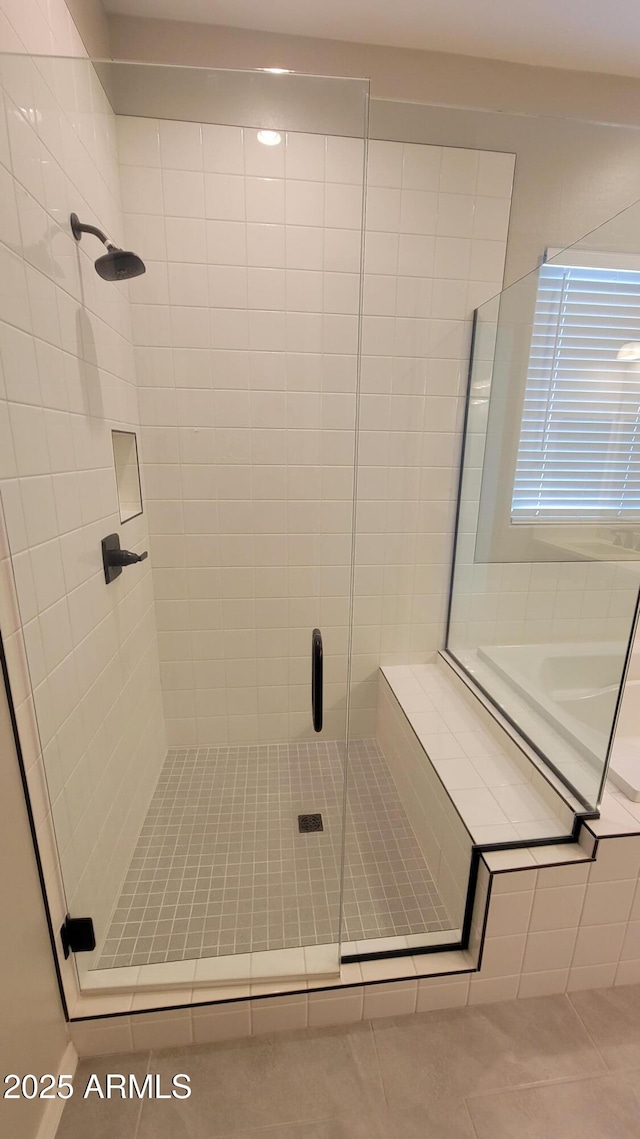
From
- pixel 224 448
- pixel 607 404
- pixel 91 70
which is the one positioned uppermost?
pixel 91 70

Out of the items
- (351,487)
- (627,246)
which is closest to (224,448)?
(351,487)

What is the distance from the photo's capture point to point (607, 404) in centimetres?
166

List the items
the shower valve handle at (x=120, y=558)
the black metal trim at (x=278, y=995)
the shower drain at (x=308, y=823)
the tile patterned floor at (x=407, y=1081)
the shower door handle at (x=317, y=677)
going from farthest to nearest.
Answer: the shower drain at (x=308, y=823) → the shower valve handle at (x=120, y=558) → the shower door handle at (x=317, y=677) → the black metal trim at (x=278, y=995) → the tile patterned floor at (x=407, y=1081)

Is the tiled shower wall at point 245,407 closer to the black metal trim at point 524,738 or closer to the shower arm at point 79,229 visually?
the shower arm at point 79,229

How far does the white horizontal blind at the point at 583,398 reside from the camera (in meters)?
1.61

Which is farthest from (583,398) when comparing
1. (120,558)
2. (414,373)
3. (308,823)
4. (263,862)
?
(263,862)

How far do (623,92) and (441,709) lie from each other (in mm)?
2293

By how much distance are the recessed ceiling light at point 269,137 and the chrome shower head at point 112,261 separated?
62 cm

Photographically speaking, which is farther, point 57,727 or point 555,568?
point 555,568

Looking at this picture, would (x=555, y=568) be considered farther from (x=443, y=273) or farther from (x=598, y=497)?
(x=443, y=273)

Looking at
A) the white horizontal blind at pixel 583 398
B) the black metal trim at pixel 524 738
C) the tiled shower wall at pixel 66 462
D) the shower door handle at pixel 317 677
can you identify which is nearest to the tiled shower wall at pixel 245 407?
the tiled shower wall at pixel 66 462

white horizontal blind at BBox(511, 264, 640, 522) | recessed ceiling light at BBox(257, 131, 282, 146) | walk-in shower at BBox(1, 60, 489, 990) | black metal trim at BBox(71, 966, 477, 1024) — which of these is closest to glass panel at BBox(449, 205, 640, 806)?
white horizontal blind at BBox(511, 264, 640, 522)

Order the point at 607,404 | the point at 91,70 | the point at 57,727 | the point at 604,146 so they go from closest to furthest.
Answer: the point at 57,727 → the point at 91,70 → the point at 604,146 → the point at 607,404

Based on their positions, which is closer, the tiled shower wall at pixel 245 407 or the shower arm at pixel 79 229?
the shower arm at pixel 79 229
